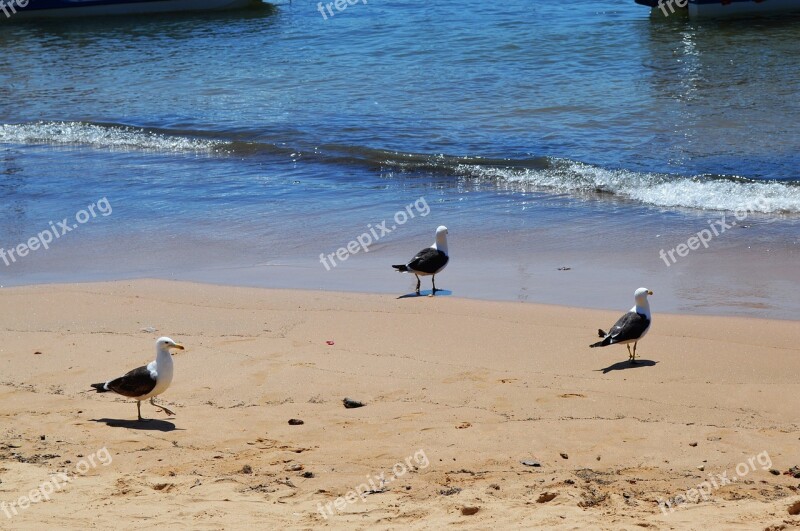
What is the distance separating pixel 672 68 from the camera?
21016mm

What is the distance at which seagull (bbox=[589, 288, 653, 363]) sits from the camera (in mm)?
7484

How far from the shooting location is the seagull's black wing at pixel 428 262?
9.57m

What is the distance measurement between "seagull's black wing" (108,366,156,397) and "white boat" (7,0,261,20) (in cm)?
2836

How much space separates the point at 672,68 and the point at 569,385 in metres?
15.6

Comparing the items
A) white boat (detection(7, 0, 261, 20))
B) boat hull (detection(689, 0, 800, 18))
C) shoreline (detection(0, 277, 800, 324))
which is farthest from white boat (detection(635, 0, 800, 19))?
shoreline (detection(0, 277, 800, 324))

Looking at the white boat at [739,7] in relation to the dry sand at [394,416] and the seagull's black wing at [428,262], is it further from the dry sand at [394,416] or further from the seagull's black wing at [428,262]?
the dry sand at [394,416]

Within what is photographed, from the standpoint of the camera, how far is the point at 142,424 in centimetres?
661

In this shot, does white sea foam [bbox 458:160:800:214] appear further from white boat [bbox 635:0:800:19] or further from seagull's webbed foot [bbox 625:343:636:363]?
white boat [bbox 635:0:800:19]

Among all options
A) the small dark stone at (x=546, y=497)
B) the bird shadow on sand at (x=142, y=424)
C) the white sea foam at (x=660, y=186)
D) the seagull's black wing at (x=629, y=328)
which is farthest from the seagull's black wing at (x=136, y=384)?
the white sea foam at (x=660, y=186)

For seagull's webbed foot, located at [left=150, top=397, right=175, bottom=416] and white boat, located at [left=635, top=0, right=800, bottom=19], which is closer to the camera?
seagull's webbed foot, located at [left=150, top=397, right=175, bottom=416]

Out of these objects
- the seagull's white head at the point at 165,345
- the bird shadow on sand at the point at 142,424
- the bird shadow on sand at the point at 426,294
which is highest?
the seagull's white head at the point at 165,345

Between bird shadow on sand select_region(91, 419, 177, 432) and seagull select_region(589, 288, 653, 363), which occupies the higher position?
seagull select_region(589, 288, 653, 363)

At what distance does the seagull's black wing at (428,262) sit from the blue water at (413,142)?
0.46 meters

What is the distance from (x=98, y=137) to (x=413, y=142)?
6041 millimetres
